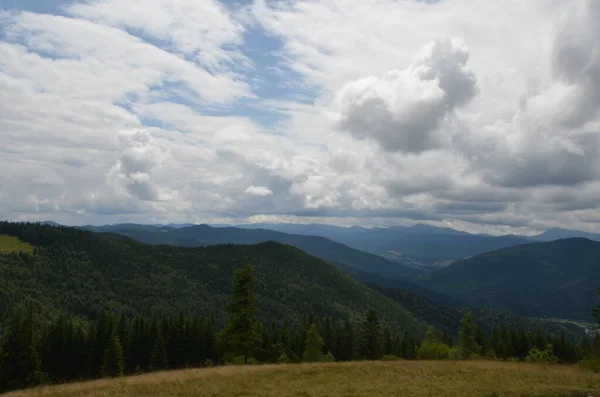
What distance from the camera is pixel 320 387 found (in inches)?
817

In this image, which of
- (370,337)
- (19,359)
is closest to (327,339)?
(370,337)

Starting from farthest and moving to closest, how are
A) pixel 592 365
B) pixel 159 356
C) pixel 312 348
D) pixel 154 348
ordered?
pixel 154 348
pixel 159 356
pixel 312 348
pixel 592 365

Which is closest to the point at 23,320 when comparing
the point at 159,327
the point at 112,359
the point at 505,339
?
the point at 112,359

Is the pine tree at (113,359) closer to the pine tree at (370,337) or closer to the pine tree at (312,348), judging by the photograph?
the pine tree at (312,348)

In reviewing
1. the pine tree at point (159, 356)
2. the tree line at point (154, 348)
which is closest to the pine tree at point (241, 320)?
the tree line at point (154, 348)

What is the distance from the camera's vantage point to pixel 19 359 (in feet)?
217

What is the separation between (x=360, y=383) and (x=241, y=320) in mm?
31106

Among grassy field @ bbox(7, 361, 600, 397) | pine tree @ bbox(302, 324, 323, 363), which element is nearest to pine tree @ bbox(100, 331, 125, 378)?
pine tree @ bbox(302, 324, 323, 363)

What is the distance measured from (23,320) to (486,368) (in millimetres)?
70350

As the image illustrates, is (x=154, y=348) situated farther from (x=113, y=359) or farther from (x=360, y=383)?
(x=360, y=383)

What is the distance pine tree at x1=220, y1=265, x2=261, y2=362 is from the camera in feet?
163

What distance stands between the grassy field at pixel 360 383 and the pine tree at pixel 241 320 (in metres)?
23.5

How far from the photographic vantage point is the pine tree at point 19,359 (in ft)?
216

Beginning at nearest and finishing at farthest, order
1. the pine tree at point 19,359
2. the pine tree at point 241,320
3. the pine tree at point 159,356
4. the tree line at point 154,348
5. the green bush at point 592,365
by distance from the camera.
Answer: the green bush at point 592,365
the pine tree at point 241,320
the pine tree at point 19,359
the tree line at point 154,348
the pine tree at point 159,356
